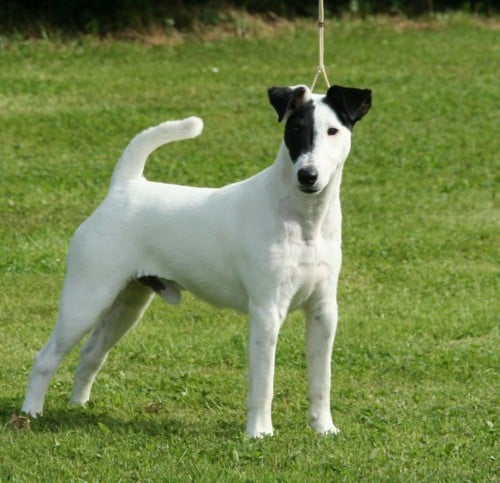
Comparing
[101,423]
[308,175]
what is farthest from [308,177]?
[101,423]

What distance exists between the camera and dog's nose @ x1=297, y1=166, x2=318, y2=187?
240 inches

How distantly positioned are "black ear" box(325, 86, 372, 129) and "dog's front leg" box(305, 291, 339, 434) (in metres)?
0.95

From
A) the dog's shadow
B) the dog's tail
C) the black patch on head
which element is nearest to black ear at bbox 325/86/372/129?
the black patch on head

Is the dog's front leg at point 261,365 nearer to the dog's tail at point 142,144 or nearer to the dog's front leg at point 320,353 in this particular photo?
the dog's front leg at point 320,353

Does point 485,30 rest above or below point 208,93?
below

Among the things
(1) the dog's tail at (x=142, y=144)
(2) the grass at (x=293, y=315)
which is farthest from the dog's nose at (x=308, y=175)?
(2) the grass at (x=293, y=315)

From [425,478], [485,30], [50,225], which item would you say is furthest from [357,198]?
[485,30]

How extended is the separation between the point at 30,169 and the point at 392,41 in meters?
8.62

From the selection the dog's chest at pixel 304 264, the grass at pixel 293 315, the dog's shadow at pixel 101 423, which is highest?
the dog's chest at pixel 304 264

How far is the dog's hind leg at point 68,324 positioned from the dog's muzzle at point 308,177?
55.6 inches

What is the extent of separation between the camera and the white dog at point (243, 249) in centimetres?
628

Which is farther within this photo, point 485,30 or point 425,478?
point 485,30

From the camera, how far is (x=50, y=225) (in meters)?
12.4

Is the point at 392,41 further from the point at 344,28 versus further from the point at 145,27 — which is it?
the point at 145,27
